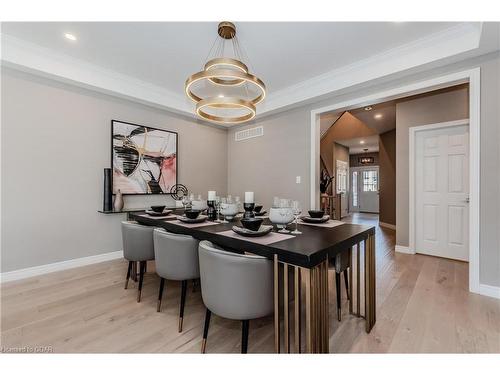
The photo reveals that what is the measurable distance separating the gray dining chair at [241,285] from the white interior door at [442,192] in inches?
143

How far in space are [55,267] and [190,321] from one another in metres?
2.31

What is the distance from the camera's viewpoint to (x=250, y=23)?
2260mm

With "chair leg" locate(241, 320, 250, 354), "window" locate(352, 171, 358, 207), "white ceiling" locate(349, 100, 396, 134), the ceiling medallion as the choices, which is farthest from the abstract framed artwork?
"window" locate(352, 171, 358, 207)

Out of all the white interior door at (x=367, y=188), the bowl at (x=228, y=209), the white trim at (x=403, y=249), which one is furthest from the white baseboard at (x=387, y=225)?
the bowl at (x=228, y=209)

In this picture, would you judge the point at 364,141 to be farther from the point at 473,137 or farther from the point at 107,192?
the point at 107,192

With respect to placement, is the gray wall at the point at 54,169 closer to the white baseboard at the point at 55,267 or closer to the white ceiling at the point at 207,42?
the white baseboard at the point at 55,267

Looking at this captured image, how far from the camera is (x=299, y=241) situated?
4.66 feet

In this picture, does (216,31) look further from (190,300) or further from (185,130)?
(190,300)

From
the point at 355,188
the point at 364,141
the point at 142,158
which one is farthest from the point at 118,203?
the point at 355,188

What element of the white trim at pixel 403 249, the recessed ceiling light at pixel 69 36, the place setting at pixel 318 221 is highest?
the recessed ceiling light at pixel 69 36

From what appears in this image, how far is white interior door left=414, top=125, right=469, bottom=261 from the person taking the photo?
3.45 m

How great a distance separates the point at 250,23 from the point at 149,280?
297cm

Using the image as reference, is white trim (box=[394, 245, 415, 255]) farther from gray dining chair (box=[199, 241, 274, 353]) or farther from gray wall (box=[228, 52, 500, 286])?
gray dining chair (box=[199, 241, 274, 353])

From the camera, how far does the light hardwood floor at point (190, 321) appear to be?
1587 millimetres
